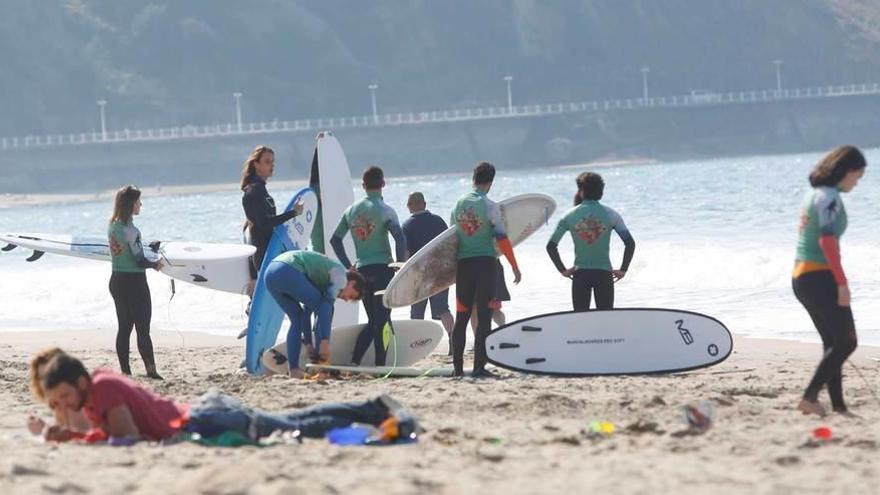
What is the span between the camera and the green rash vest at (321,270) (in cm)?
828

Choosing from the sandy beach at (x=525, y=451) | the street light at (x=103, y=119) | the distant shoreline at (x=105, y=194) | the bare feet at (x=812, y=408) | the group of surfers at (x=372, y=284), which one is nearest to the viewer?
the sandy beach at (x=525, y=451)

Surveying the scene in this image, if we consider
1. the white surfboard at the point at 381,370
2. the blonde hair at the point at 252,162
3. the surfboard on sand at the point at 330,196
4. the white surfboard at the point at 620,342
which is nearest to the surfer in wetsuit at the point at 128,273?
the blonde hair at the point at 252,162

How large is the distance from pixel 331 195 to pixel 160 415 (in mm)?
4942

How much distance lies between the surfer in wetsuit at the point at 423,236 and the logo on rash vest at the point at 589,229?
1.38 meters

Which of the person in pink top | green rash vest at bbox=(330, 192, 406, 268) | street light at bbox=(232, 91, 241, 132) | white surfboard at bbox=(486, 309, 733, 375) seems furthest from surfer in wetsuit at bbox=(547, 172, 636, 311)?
street light at bbox=(232, 91, 241, 132)

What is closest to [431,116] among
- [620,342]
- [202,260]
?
[202,260]

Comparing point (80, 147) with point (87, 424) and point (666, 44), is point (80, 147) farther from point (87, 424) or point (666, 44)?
point (87, 424)

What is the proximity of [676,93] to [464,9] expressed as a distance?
1640cm

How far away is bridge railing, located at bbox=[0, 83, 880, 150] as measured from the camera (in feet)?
300

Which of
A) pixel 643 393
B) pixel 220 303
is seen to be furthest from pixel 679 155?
pixel 643 393

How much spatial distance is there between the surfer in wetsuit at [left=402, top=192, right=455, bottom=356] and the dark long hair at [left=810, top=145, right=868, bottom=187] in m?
3.83

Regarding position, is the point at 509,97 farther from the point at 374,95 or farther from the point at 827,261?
the point at 827,261

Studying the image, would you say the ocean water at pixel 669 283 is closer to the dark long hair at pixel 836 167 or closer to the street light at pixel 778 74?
the dark long hair at pixel 836 167

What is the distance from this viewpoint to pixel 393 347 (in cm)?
925
